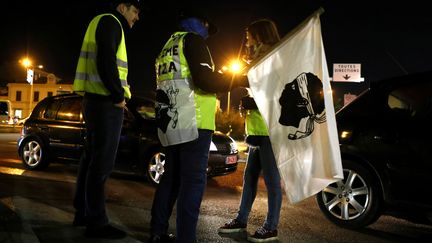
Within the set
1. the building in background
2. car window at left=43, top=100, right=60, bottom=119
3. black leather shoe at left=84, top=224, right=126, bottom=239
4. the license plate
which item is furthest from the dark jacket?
the building in background

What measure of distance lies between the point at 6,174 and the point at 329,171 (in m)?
6.12

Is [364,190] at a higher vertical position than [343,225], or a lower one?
higher

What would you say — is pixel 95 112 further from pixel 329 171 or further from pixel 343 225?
pixel 343 225

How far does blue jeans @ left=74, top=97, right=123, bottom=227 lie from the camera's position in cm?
348

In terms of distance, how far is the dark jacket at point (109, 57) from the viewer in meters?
3.40

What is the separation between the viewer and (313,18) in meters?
3.31

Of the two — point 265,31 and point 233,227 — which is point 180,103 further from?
point 233,227

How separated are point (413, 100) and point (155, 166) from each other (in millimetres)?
4121

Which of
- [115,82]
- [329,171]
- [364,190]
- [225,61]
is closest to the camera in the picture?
[329,171]

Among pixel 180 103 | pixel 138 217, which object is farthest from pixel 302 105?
pixel 138 217

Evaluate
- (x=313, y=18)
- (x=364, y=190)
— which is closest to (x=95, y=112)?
(x=313, y=18)

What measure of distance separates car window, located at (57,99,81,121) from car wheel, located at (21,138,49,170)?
66 centimetres

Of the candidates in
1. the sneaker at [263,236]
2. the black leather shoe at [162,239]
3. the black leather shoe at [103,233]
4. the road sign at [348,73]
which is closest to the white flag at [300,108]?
the sneaker at [263,236]

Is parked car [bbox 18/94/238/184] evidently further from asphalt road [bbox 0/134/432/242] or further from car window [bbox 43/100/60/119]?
asphalt road [bbox 0/134/432/242]
